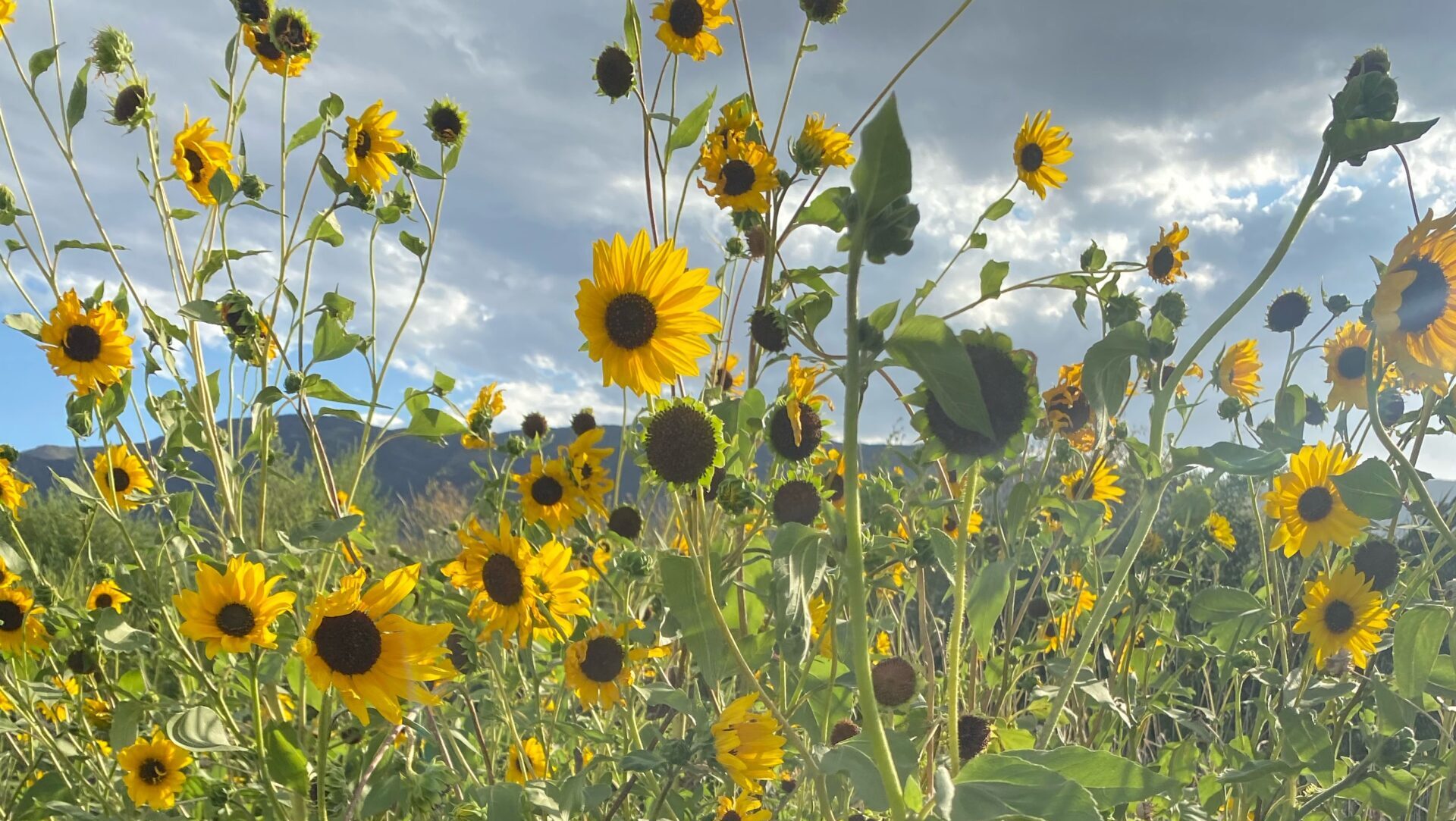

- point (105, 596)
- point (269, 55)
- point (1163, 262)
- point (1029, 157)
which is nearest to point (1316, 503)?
point (1163, 262)

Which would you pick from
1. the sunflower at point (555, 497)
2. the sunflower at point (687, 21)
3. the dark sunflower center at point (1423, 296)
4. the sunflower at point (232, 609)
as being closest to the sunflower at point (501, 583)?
the sunflower at point (555, 497)

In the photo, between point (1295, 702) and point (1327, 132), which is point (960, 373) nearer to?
point (1327, 132)

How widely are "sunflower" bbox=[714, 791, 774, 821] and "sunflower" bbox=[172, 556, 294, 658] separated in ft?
2.28

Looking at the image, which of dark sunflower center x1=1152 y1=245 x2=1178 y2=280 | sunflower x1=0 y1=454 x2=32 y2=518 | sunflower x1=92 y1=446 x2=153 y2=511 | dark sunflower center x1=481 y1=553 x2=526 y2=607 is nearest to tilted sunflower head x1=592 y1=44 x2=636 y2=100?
dark sunflower center x1=481 y1=553 x2=526 y2=607

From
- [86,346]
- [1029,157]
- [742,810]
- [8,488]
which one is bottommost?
[742,810]

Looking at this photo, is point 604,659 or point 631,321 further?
point 604,659

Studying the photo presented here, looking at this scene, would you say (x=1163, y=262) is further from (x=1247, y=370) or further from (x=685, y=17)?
(x=685, y=17)

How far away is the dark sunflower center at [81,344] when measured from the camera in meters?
1.58

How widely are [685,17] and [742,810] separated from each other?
52.8 inches

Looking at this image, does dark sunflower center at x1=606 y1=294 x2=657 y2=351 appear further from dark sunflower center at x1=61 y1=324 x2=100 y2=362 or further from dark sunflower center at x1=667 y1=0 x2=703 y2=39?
dark sunflower center at x1=61 y1=324 x2=100 y2=362

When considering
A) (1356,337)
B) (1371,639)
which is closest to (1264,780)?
(1371,639)

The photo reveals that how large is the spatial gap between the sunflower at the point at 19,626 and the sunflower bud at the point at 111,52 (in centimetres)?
103

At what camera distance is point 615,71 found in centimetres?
142

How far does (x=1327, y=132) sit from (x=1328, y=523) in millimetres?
953
